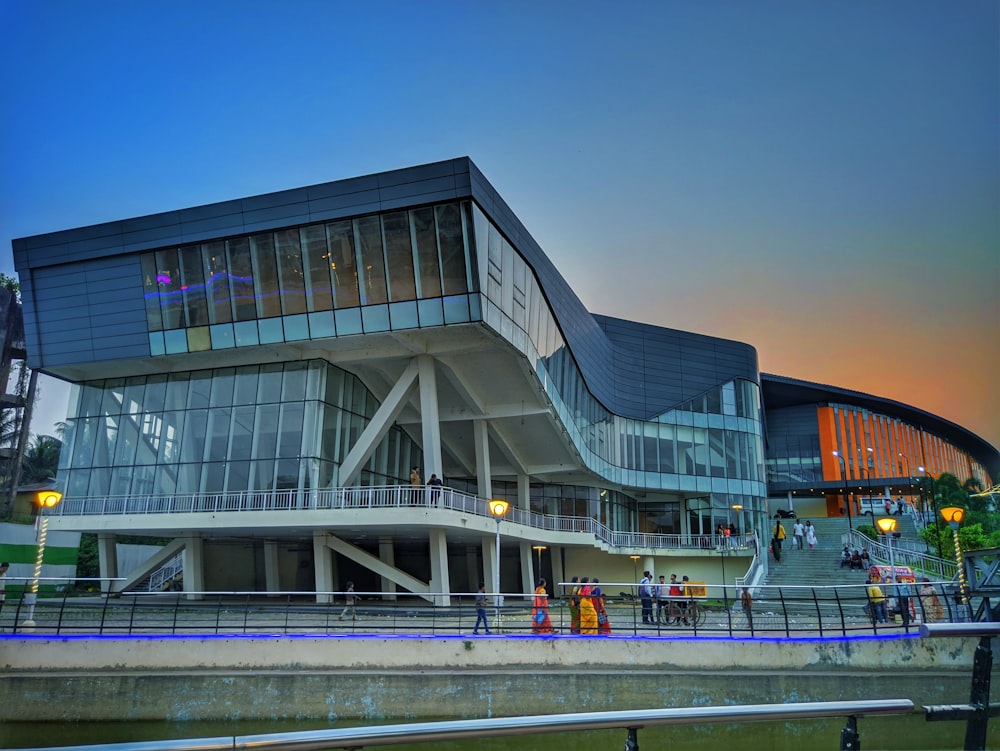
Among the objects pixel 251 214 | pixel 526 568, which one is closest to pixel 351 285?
pixel 251 214

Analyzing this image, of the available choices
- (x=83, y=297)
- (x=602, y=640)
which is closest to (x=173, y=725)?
(x=602, y=640)

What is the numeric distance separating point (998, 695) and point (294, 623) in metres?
17.5

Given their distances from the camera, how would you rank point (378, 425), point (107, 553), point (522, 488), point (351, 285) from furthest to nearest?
point (522, 488) < point (107, 553) < point (378, 425) < point (351, 285)

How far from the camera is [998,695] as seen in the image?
3.11 m

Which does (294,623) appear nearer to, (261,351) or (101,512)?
(261,351)

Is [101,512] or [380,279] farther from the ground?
[380,279]

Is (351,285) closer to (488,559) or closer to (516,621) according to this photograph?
(488,559)

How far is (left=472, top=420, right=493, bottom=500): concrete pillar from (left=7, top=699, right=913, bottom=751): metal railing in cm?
2977

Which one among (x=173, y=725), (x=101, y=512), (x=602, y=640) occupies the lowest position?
(x=173, y=725)

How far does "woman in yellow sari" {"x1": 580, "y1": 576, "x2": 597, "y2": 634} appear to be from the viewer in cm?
1744

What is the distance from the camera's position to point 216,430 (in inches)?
1204

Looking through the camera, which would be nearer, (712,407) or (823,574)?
(823,574)

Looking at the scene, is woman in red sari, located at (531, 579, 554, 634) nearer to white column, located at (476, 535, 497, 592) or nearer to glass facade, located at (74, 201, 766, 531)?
glass facade, located at (74, 201, 766, 531)

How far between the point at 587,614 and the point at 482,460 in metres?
15.7
